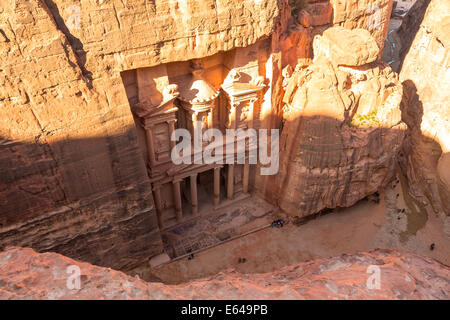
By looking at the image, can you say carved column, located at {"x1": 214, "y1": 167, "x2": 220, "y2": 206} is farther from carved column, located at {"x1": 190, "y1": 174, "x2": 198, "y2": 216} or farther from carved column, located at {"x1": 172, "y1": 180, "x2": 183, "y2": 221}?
carved column, located at {"x1": 172, "y1": 180, "x2": 183, "y2": 221}

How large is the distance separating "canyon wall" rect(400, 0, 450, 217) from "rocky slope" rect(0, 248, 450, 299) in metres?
10.9

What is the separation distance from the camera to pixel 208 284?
4090mm

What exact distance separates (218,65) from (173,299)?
9.37 meters

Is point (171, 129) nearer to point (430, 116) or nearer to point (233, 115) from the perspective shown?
point (233, 115)

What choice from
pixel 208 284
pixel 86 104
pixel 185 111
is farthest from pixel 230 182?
pixel 208 284

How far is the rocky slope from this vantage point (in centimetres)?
341

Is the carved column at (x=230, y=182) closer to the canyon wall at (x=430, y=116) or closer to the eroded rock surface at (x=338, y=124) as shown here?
the eroded rock surface at (x=338, y=124)

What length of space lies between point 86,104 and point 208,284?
6382 millimetres

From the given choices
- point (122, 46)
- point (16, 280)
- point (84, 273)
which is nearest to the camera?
point (16, 280)

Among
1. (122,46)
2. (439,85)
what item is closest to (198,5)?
(122,46)

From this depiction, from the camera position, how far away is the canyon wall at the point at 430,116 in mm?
13445

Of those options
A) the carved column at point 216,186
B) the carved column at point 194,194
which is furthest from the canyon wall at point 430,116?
the carved column at point 194,194

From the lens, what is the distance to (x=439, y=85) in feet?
46.6
